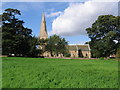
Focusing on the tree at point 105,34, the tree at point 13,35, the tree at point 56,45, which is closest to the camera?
the tree at point 13,35

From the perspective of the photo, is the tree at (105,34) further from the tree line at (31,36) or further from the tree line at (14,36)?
the tree line at (14,36)

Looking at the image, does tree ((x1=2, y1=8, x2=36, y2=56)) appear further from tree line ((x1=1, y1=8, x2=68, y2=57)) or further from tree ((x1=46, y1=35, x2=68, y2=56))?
tree ((x1=46, y1=35, x2=68, y2=56))

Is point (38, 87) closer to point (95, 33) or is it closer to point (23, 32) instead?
point (23, 32)

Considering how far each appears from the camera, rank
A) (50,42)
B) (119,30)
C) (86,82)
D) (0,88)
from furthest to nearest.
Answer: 1. (50,42)
2. (119,30)
3. (86,82)
4. (0,88)

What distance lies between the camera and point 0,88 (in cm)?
612

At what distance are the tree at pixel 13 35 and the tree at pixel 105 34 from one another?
701 inches

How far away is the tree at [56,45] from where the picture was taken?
6294 centimetres

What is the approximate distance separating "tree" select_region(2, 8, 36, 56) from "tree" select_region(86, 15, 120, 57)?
17803 mm

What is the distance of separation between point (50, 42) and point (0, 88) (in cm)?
5780

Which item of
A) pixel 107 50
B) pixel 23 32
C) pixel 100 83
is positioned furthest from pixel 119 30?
pixel 100 83

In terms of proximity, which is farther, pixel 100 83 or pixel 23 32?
pixel 23 32

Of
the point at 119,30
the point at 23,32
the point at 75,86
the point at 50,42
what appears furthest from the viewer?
the point at 50,42

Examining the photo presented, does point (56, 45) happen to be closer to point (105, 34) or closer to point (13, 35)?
point (105, 34)

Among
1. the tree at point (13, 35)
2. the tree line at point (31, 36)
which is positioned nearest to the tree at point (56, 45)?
the tree line at point (31, 36)
